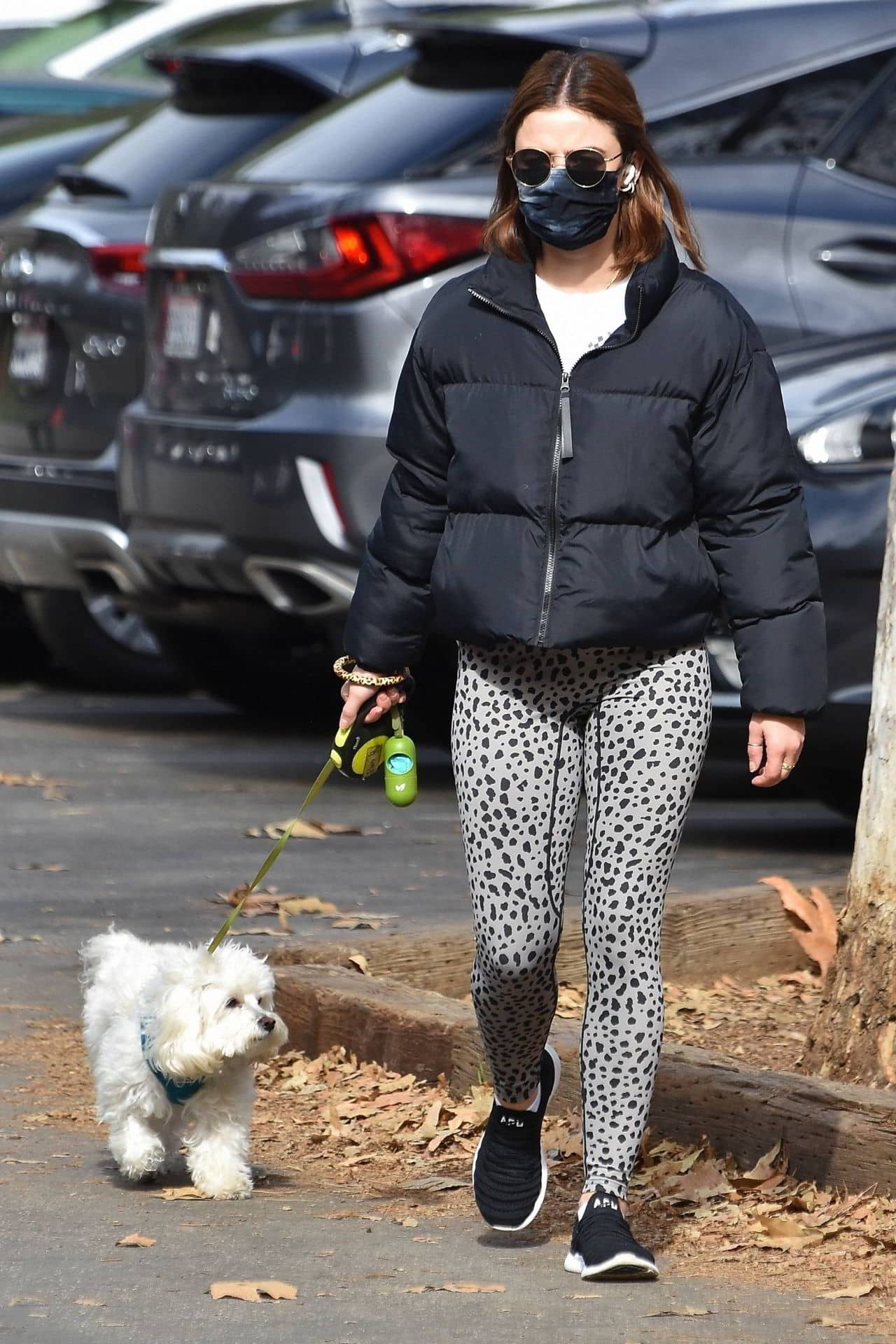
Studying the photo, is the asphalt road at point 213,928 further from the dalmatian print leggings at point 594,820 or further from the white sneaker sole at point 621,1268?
the dalmatian print leggings at point 594,820

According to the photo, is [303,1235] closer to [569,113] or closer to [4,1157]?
[4,1157]

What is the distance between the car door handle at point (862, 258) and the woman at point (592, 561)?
424cm

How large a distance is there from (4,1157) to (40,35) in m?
13.3

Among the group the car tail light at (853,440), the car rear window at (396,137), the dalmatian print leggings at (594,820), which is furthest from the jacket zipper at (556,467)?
the car rear window at (396,137)

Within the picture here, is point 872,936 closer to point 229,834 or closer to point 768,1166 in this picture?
point 768,1166

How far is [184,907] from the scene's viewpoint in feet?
23.4

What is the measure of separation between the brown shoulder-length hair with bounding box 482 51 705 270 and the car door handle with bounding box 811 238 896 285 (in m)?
4.25

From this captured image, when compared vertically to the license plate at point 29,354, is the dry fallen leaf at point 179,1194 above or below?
below

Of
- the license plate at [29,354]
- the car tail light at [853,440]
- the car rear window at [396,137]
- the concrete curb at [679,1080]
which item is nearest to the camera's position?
the concrete curb at [679,1080]

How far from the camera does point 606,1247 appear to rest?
13.7 feet

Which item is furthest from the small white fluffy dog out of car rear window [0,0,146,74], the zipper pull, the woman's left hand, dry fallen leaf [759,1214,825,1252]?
car rear window [0,0,146,74]

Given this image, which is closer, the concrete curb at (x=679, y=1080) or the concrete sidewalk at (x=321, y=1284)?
the concrete sidewalk at (x=321, y=1284)

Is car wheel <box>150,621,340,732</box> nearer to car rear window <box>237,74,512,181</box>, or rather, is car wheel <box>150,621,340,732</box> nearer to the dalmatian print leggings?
car rear window <box>237,74,512,181</box>

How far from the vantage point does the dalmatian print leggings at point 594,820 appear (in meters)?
4.23
